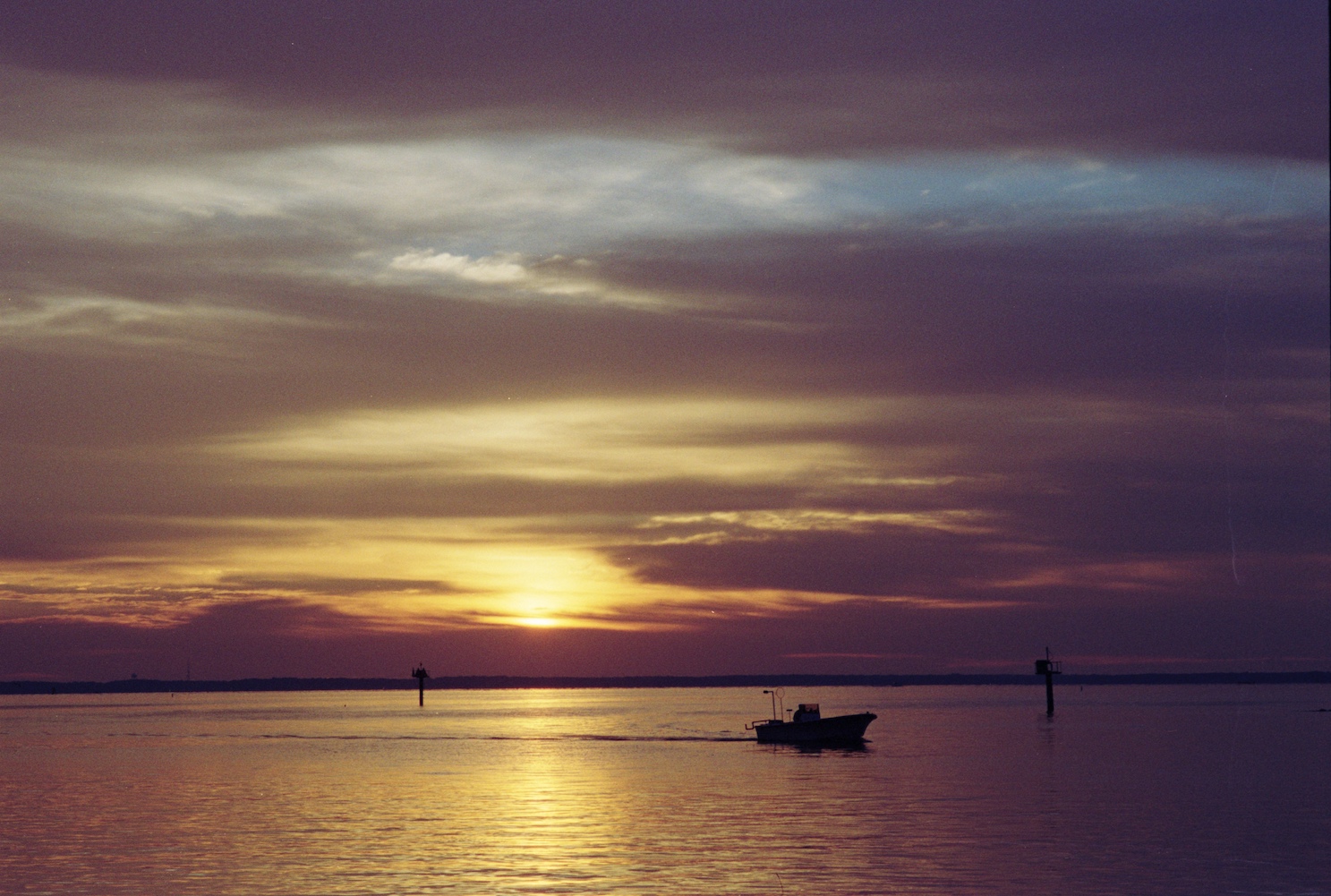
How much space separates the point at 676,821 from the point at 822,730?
68.1 m

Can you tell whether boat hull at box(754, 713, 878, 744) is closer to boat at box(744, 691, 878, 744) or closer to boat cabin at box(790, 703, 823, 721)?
boat at box(744, 691, 878, 744)

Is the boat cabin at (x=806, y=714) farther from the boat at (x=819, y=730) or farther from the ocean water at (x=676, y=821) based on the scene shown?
the ocean water at (x=676, y=821)

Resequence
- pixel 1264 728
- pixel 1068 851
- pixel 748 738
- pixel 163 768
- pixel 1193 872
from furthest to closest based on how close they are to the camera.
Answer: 1. pixel 1264 728
2. pixel 748 738
3. pixel 163 768
4. pixel 1068 851
5. pixel 1193 872

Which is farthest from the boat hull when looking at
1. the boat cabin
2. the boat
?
the boat cabin

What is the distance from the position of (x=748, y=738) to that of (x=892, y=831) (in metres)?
94.3

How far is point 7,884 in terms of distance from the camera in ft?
161

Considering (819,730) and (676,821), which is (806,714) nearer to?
(819,730)

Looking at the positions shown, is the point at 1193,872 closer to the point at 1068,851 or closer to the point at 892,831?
the point at 1068,851

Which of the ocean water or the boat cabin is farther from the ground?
the boat cabin

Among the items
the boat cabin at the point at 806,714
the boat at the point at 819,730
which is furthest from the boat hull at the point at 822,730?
the boat cabin at the point at 806,714

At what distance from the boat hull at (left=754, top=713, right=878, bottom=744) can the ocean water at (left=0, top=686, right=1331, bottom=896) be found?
8.21 ft

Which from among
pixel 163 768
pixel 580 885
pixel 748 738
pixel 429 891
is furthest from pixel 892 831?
pixel 748 738

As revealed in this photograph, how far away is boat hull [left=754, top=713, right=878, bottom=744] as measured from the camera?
433 feet

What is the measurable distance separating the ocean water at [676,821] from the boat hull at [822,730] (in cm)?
250
